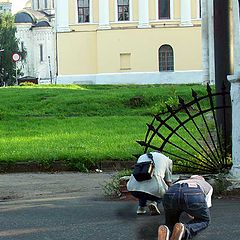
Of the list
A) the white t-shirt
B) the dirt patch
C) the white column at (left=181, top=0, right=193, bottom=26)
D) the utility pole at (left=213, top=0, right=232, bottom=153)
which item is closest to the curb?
the dirt patch

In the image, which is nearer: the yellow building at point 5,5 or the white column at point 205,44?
the white column at point 205,44

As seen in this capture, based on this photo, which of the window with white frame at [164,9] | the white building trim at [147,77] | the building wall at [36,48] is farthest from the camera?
the building wall at [36,48]

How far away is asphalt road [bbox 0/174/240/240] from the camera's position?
736 cm

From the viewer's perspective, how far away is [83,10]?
60.5 m

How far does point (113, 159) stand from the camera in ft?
43.4

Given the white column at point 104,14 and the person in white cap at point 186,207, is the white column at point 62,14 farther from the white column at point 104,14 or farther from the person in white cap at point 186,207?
the person in white cap at point 186,207

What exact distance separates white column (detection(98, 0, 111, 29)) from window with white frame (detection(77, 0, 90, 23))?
1.28 metres

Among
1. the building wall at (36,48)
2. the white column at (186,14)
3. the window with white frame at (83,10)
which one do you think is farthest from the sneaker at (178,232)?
the building wall at (36,48)

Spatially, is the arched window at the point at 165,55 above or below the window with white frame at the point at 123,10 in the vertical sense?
below

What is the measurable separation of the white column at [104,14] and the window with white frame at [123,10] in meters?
1.13

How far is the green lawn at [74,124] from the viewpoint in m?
13.8

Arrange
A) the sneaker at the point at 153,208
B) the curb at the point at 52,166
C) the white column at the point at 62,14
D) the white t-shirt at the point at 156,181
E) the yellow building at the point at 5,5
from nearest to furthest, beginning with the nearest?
the white t-shirt at the point at 156,181 → the sneaker at the point at 153,208 → the curb at the point at 52,166 → the white column at the point at 62,14 → the yellow building at the point at 5,5

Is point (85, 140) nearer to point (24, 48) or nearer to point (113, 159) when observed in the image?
point (113, 159)

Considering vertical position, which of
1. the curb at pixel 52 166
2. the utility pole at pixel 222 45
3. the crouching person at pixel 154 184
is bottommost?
the curb at pixel 52 166
